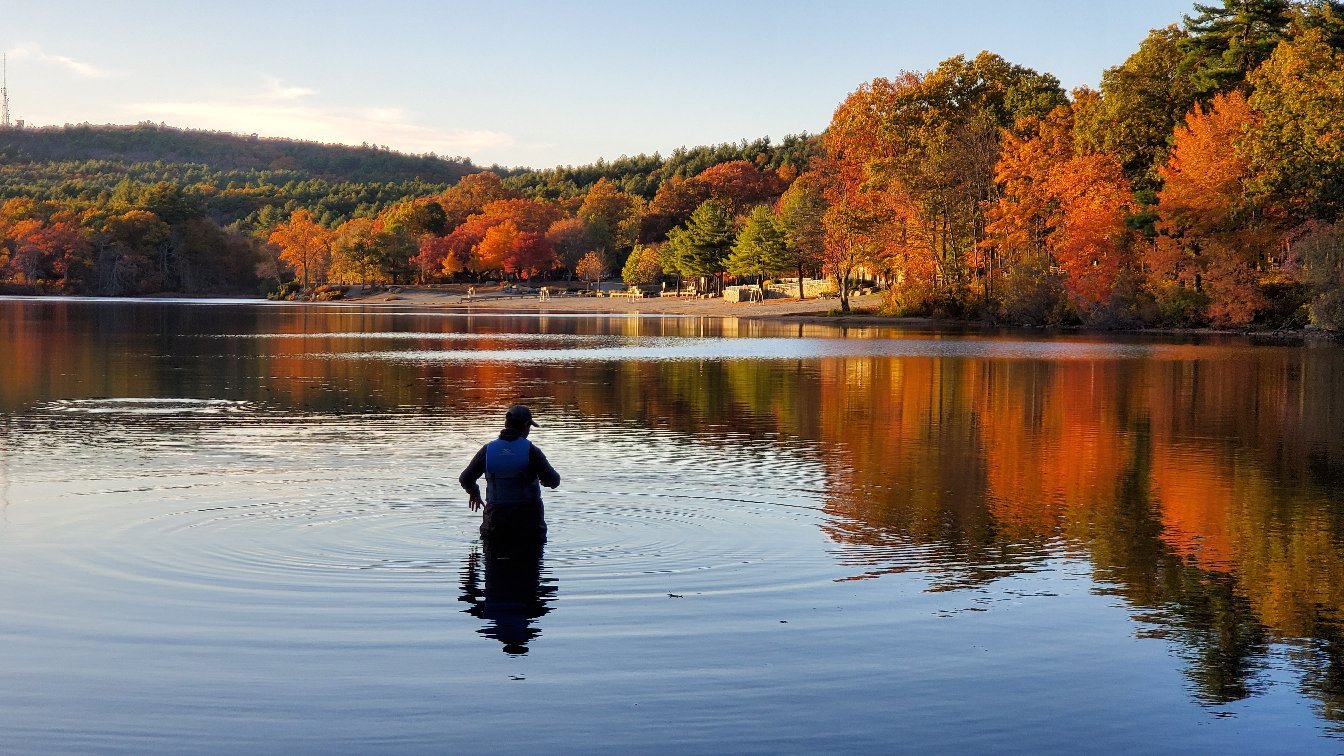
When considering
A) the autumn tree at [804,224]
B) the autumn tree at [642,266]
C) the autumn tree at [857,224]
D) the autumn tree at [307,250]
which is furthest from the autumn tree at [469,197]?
the autumn tree at [857,224]

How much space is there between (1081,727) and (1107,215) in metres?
63.5

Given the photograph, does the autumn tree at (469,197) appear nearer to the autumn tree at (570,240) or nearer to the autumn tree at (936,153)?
the autumn tree at (570,240)

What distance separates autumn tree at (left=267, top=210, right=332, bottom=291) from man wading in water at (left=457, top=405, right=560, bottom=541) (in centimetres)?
15592

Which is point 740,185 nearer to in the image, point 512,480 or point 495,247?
point 495,247

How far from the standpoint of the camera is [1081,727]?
23.9 feet

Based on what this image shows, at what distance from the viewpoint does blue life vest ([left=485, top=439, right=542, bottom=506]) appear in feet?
37.7

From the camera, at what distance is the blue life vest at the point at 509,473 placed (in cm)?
1149

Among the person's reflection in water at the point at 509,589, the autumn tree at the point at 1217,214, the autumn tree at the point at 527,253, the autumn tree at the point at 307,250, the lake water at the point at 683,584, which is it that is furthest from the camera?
the autumn tree at the point at 307,250

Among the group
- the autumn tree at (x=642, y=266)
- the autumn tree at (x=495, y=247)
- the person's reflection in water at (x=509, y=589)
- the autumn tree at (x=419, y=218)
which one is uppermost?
the autumn tree at (x=419, y=218)

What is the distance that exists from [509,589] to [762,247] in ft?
321

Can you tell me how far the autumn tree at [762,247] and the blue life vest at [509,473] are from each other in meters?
92.9

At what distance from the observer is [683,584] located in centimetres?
1077

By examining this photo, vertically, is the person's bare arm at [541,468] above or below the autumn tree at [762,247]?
below

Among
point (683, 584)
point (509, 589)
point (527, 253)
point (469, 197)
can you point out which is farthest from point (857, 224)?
point (469, 197)
